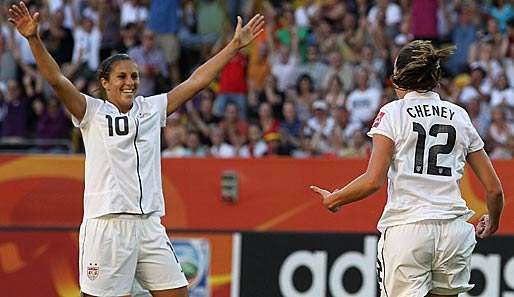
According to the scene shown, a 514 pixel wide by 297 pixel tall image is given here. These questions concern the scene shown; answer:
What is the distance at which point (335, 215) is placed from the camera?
37.5ft

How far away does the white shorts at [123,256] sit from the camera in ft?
24.7

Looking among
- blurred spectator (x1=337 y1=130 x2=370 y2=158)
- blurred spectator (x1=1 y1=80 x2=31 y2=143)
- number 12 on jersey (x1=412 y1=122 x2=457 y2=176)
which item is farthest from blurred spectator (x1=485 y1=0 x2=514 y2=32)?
number 12 on jersey (x1=412 y1=122 x2=457 y2=176)

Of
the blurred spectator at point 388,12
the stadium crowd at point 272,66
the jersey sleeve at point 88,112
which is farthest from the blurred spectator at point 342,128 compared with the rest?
the jersey sleeve at point 88,112

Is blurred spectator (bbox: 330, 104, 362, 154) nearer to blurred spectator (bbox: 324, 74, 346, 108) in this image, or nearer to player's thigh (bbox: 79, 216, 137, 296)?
blurred spectator (bbox: 324, 74, 346, 108)

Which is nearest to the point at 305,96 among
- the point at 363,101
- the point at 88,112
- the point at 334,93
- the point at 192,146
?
the point at 334,93

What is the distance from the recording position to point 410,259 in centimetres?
657

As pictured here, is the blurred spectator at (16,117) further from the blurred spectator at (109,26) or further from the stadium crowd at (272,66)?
the blurred spectator at (109,26)

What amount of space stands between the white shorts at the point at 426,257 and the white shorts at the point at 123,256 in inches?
61.9

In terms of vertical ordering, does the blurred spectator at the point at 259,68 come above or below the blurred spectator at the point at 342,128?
above

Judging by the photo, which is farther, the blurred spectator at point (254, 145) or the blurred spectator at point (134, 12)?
the blurred spectator at point (134, 12)

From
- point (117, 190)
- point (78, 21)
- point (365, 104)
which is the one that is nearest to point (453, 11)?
point (365, 104)

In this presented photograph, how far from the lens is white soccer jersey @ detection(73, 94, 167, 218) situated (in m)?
7.51


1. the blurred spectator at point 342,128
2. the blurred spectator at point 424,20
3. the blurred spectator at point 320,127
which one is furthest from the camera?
the blurred spectator at point 424,20

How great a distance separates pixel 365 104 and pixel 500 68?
5.73 ft
